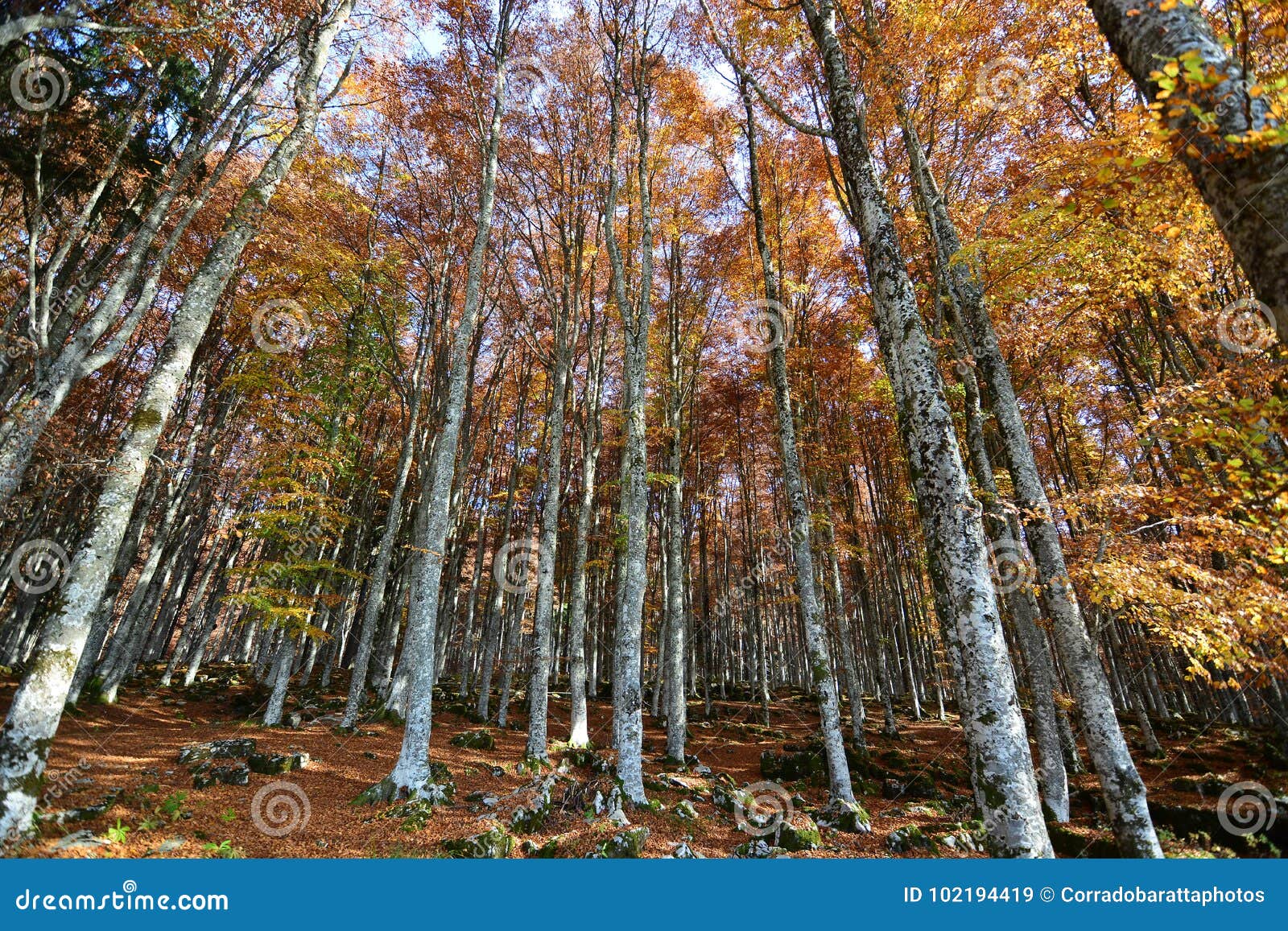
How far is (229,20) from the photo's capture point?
8.98m

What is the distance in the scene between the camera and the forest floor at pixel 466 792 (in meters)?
5.91

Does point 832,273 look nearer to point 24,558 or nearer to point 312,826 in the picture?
point 312,826

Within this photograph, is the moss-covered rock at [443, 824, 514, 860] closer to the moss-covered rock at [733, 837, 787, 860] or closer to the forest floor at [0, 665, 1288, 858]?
the forest floor at [0, 665, 1288, 858]

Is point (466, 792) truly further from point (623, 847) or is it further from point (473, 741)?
point (473, 741)

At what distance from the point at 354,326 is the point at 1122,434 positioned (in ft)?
80.8

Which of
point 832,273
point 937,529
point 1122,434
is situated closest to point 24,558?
point 937,529

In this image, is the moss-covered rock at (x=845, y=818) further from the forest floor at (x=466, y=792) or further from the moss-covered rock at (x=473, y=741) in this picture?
the moss-covered rock at (x=473, y=741)

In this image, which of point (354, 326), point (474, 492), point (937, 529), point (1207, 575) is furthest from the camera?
point (474, 492)

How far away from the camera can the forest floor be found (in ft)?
19.4

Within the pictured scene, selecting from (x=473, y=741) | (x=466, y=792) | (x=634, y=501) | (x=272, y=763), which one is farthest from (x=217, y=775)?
(x=634, y=501)

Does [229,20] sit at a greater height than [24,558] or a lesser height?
greater

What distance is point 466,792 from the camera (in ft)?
28.0

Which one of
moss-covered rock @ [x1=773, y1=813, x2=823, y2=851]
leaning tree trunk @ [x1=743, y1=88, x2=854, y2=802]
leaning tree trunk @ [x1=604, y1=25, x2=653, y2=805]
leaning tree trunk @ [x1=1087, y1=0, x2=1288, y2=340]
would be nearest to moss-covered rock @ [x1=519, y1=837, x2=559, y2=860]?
leaning tree trunk @ [x1=604, y1=25, x2=653, y2=805]

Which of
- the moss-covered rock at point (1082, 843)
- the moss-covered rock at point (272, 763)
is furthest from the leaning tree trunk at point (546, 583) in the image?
the moss-covered rock at point (1082, 843)
